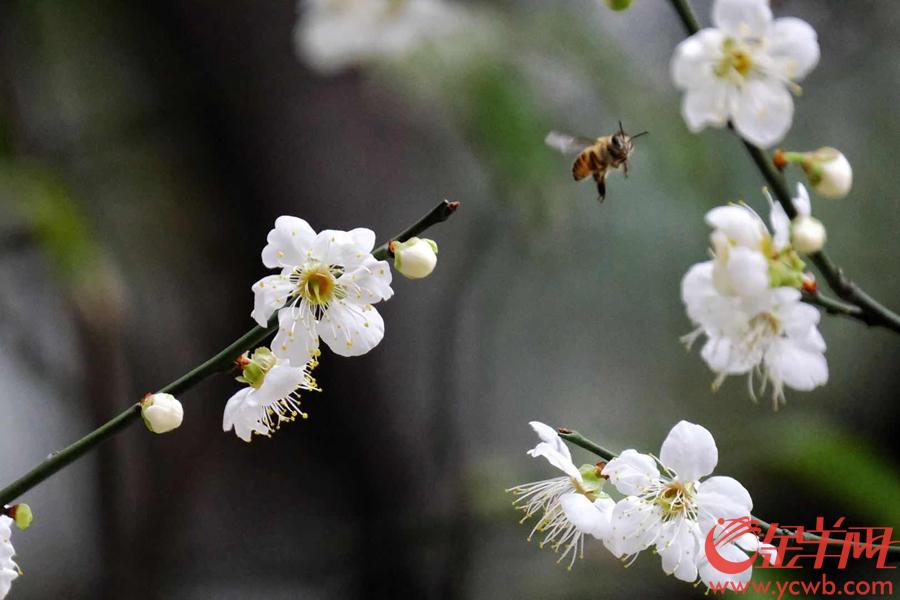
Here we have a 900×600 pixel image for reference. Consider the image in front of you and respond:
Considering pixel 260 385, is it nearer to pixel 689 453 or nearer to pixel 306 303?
pixel 306 303

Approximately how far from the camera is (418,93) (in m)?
1.25

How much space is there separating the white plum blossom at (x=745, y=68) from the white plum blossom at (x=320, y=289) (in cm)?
18

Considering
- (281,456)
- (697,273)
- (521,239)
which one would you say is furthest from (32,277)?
(697,273)

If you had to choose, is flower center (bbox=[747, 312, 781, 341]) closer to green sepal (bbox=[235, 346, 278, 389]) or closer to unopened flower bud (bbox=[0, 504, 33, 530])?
green sepal (bbox=[235, 346, 278, 389])

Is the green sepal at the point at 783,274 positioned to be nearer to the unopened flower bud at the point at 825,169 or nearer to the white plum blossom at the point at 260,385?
the unopened flower bud at the point at 825,169

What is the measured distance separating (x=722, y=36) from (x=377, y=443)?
4.00ft

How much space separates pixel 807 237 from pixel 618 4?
0.14 metres

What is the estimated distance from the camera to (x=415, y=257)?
0.47 meters

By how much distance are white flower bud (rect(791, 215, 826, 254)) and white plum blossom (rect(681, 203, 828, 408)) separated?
0.8 inches

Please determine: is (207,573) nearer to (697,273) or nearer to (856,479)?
(856,479)

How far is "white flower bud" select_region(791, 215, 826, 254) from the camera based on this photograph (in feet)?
1.23

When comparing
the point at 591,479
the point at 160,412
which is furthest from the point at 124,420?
the point at 591,479

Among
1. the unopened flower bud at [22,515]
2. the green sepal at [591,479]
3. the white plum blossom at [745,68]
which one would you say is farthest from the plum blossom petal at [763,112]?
the unopened flower bud at [22,515]

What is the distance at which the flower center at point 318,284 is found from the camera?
53cm
